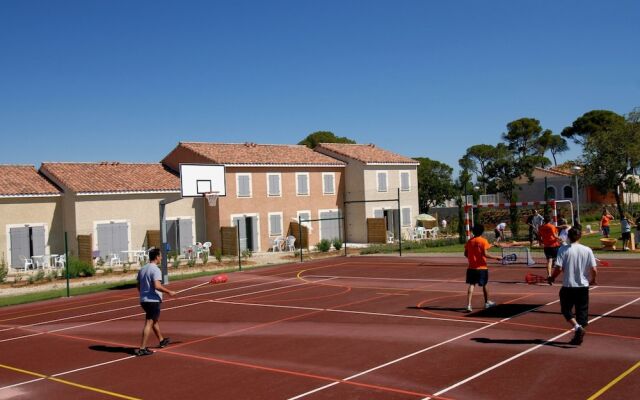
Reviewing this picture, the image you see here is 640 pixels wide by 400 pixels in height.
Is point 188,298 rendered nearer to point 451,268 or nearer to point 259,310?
point 259,310

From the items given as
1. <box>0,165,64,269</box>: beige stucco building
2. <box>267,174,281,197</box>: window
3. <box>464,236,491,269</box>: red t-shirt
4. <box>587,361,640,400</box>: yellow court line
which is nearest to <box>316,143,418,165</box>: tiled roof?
<box>267,174,281,197</box>: window

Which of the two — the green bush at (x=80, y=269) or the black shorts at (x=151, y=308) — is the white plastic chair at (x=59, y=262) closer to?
the green bush at (x=80, y=269)

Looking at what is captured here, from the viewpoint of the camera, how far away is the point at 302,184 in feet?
144

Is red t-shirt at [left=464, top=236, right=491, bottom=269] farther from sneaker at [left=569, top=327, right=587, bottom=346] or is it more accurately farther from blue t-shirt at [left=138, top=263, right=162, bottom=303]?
blue t-shirt at [left=138, top=263, right=162, bottom=303]

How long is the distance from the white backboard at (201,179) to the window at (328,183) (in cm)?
1770

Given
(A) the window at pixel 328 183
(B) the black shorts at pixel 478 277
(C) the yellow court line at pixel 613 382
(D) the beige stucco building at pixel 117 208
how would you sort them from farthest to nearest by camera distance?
(A) the window at pixel 328 183 → (D) the beige stucco building at pixel 117 208 → (B) the black shorts at pixel 478 277 → (C) the yellow court line at pixel 613 382

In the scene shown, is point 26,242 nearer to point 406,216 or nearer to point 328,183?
point 328,183

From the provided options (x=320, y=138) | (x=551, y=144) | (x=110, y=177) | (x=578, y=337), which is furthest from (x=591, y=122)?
(x=578, y=337)

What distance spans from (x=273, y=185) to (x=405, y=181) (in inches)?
454

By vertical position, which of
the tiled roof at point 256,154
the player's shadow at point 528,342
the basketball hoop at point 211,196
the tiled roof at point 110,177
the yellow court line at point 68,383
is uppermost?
the tiled roof at point 256,154

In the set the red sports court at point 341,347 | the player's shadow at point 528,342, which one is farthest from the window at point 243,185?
the player's shadow at point 528,342

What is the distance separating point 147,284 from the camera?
37.5 ft

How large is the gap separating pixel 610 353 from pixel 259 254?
1195 inches

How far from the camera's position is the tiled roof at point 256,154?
41034mm
